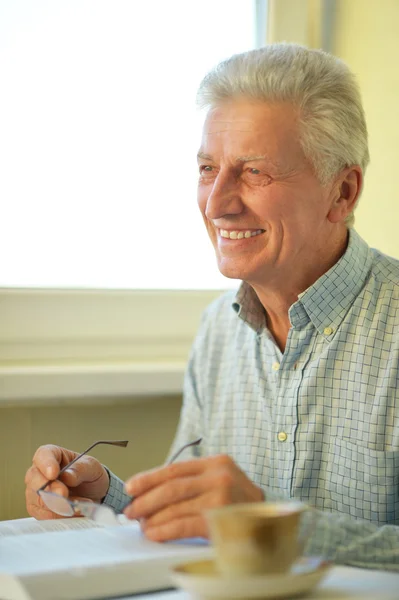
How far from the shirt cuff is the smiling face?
418mm

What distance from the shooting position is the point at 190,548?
3.18ft

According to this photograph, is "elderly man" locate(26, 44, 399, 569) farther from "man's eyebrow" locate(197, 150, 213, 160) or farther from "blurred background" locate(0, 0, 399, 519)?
"blurred background" locate(0, 0, 399, 519)

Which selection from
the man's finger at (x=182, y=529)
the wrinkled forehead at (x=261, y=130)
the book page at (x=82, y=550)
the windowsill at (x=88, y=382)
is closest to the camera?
the book page at (x=82, y=550)

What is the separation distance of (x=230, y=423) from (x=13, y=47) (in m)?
0.94

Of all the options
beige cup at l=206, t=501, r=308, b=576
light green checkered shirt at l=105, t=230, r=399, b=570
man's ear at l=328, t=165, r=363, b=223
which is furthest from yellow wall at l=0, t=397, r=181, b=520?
beige cup at l=206, t=501, r=308, b=576

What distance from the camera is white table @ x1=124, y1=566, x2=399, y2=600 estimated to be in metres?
0.80

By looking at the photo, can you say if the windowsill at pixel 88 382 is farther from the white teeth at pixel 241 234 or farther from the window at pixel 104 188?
the white teeth at pixel 241 234

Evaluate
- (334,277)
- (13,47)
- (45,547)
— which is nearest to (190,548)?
(45,547)

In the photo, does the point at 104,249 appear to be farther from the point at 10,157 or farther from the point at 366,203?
the point at 366,203

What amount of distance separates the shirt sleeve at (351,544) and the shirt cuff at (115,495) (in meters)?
0.44

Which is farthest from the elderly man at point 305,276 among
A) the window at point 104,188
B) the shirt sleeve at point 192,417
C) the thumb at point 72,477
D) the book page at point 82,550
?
the window at point 104,188

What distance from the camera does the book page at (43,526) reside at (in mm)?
1158

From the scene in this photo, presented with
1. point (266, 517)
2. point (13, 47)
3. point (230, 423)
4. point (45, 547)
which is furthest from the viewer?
point (13, 47)

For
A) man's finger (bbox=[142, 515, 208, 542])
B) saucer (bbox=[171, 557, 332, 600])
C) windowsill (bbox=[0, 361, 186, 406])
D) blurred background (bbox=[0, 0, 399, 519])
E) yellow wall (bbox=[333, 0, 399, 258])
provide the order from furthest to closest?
yellow wall (bbox=[333, 0, 399, 258])
blurred background (bbox=[0, 0, 399, 519])
windowsill (bbox=[0, 361, 186, 406])
man's finger (bbox=[142, 515, 208, 542])
saucer (bbox=[171, 557, 332, 600])
